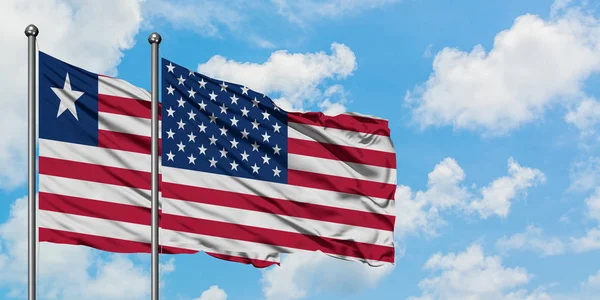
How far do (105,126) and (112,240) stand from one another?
1.93 metres

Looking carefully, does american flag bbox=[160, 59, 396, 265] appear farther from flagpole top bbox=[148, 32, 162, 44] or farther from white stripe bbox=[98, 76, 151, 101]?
flagpole top bbox=[148, 32, 162, 44]

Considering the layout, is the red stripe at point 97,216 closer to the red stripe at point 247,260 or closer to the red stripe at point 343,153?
the red stripe at point 247,260

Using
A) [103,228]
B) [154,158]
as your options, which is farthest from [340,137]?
[103,228]

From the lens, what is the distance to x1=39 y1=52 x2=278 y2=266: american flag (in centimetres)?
1540

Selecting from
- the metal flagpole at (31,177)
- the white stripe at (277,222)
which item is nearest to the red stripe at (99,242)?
the white stripe at (277,222)

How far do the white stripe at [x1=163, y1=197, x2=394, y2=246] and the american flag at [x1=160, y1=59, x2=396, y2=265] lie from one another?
2cm

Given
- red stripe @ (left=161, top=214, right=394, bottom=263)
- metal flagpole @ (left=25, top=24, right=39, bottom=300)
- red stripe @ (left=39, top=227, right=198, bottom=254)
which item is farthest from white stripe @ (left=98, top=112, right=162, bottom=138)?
red stripe @ (left=39, top=227, right=198, bottom=254)

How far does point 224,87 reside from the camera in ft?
53.1

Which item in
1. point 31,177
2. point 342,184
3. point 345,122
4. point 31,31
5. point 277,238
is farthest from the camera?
point 345,122

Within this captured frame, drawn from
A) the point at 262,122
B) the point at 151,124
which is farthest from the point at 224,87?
the point at 151,124

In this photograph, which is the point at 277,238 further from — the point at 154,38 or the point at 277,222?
the point at 154,38

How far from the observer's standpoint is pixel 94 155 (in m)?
15.5

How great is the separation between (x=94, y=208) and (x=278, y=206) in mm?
3188

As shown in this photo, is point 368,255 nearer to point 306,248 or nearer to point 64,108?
point 306,248
